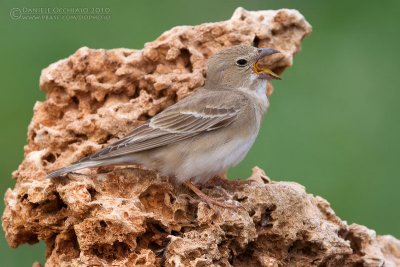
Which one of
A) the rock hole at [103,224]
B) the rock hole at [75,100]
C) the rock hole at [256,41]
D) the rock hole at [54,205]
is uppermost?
the rock hole at [256,41]

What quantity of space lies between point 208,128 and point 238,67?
80 centimetres

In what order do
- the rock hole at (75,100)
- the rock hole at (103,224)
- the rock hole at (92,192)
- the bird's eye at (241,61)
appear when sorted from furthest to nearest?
the bird's eye at (241,61)
the rock hole at (75,100)
the rock hole at (92,192)
the rock hole at (103,224)

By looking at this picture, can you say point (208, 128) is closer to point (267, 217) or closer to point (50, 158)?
point (267, 217)

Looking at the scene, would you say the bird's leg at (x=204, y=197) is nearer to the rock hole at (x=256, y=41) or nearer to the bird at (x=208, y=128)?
the bird at (x=208, y=128)

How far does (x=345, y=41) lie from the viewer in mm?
13047

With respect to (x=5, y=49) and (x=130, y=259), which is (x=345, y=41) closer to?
(x=5, y=49)

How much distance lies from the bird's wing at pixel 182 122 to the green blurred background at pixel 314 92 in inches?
93.5

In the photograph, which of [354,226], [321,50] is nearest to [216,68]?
[354,226]

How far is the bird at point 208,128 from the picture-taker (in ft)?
28.2

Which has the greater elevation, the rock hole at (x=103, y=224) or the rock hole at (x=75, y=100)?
the rock hole at (x=75, y=100)

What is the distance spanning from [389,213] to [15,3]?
5202 millimetres

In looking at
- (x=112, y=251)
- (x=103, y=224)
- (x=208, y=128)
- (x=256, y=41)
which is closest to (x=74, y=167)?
(x=103, y=224)

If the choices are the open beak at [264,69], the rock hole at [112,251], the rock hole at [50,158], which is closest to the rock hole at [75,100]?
the rock hole at [50,158]

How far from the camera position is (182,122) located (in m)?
8.82
